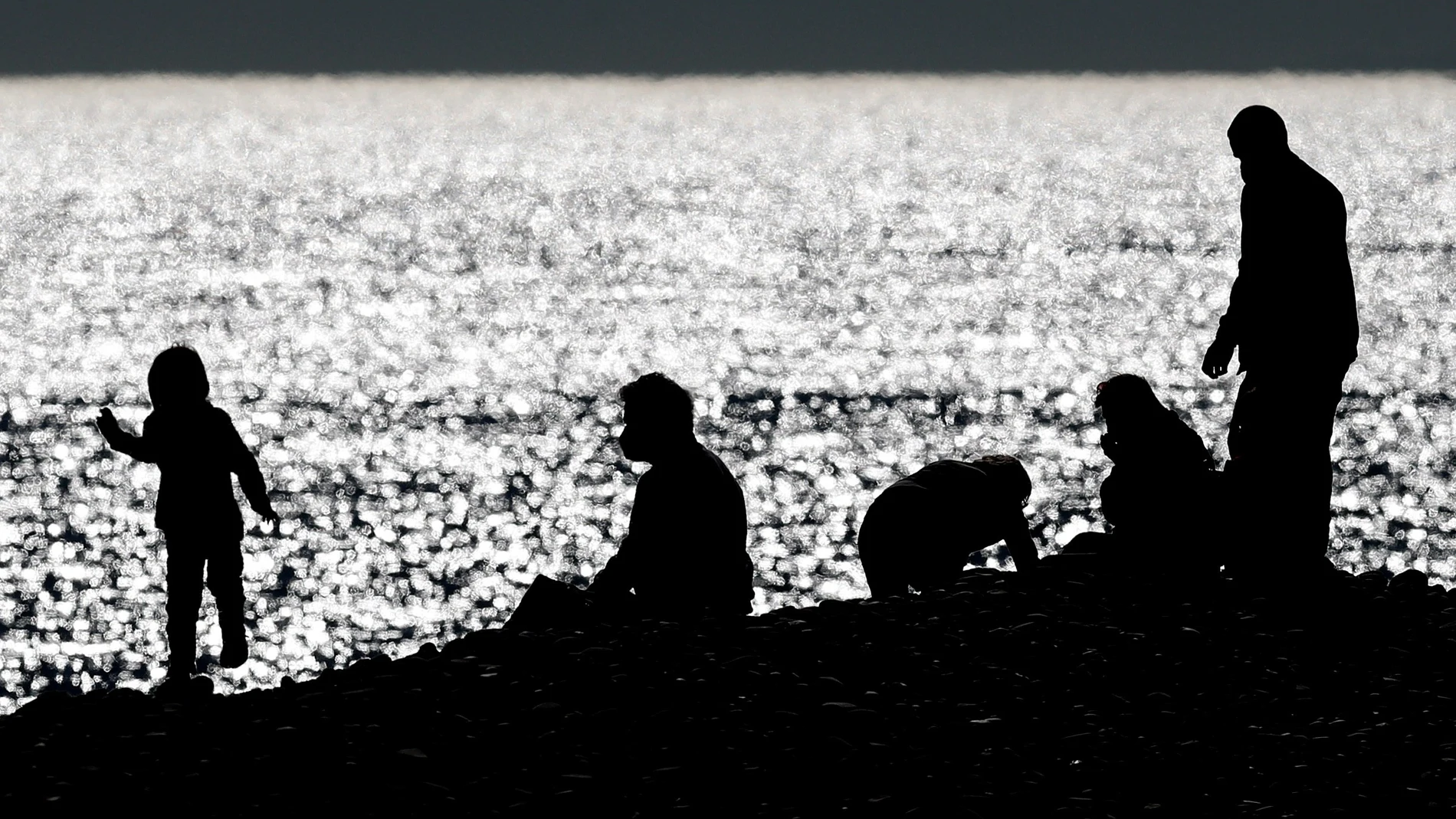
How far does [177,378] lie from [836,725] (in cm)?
443

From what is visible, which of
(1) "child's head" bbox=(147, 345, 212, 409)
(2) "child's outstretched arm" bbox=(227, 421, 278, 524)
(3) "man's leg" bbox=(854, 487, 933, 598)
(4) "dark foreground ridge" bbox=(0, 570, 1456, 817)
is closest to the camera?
(4) "dark foreground ridge" bbox=(0, 570, 1456, 817)

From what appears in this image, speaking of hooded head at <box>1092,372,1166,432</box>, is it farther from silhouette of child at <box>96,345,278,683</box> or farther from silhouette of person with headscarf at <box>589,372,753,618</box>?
silhouette of child at <box>96,345,278,683</box>

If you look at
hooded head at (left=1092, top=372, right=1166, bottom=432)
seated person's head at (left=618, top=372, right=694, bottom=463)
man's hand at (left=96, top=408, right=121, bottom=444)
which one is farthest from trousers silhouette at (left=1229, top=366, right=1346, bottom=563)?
man's hand at (left=96, top=408, right=121, bottom=444)

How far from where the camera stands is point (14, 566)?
33.2 metres

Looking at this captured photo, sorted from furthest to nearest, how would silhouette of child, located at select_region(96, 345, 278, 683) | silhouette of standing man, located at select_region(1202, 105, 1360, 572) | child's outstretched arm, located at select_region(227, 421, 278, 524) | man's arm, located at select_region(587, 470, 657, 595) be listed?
child's outstretched arm, located at select_region(227, 421, 278, 524) → silhouette of child, located at select_region(96, 345, 278, 683) → silhouette of standing man, located at select_region(1202, 105, 1360, 572) → man's arm, located at select_region(587, 470, 657, 595)

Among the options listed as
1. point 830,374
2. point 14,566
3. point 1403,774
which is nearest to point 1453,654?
point 1403,774

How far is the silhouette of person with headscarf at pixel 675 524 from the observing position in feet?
29.9

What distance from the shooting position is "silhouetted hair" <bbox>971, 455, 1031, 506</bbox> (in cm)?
1049

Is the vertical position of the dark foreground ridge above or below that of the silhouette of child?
below

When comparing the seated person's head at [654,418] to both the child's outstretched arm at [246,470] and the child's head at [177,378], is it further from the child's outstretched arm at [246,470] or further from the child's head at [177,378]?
the child's head at [177,378]

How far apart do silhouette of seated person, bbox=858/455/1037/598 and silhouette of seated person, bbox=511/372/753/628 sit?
1.05 m

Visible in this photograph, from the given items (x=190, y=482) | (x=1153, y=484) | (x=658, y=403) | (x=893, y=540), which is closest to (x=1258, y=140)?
(x=1153, y=484)

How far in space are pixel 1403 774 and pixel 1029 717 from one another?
58.2 inches

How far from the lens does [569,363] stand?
61656 millimetres
